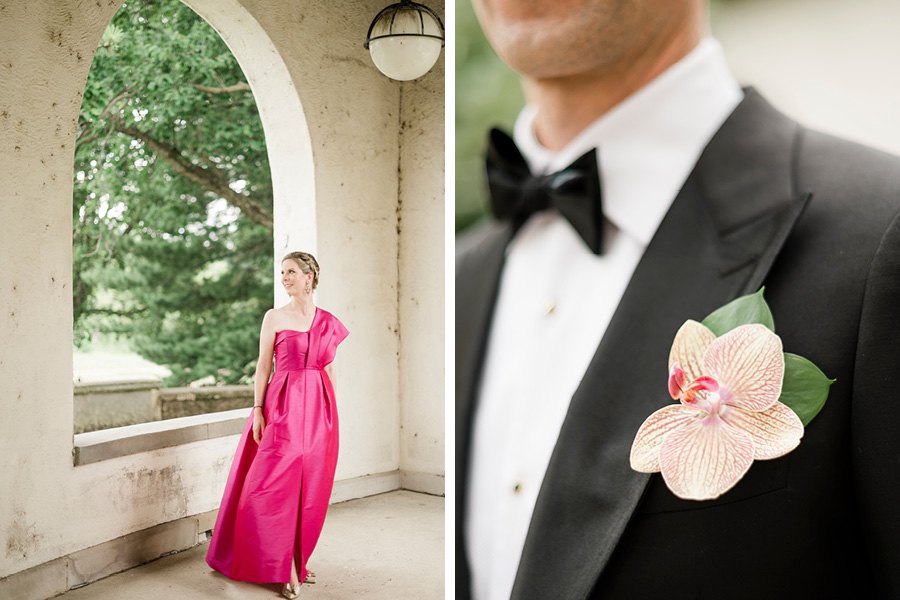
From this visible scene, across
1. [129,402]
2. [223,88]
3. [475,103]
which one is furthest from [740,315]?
[223,88]

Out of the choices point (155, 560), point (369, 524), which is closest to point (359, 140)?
point (369, 524)

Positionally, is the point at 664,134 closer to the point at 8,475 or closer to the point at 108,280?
the point at 8,475

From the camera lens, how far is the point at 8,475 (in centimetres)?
282

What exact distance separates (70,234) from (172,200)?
14.9 ft

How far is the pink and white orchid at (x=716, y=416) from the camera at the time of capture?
909 millimetres

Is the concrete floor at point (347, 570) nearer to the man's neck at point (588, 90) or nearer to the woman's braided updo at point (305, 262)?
the woman's braided updo at point (305, 262)

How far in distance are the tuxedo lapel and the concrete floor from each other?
2216 millimetres

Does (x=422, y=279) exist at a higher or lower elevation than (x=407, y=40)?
lower

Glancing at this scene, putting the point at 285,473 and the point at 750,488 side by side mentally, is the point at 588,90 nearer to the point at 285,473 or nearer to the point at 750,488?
the point at 750,488

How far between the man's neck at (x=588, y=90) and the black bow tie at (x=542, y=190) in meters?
0.05

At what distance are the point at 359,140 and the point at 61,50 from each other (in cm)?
172

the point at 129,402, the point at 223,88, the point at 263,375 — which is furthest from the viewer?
the point at 223,88

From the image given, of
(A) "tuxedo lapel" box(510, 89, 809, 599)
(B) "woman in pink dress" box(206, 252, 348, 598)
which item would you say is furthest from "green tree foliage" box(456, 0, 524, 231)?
(B) "woman in pink dress" box(206, 252, 348, 598)

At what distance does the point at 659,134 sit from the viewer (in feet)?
3.22
